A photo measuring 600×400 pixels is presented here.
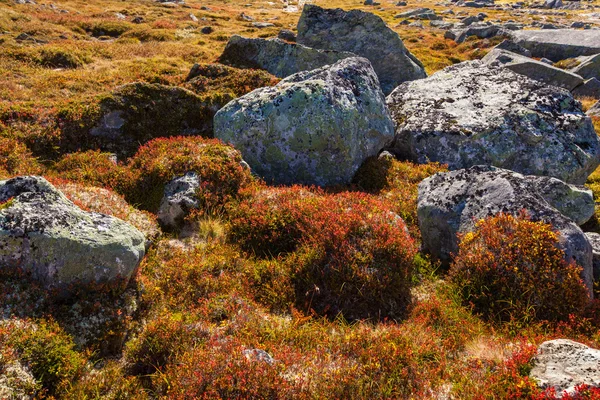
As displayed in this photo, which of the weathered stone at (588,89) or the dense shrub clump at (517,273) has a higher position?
the dense shrub clump at (517,273)

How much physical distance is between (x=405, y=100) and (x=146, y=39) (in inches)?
1187

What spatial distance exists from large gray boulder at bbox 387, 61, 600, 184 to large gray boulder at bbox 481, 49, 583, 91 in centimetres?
1392

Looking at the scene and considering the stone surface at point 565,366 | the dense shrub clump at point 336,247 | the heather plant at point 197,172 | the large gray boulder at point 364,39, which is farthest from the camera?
the large gray boulder at point 364,39

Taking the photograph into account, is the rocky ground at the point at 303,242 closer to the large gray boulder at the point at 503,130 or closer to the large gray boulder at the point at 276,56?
the large gray boulder at the point at 503,130

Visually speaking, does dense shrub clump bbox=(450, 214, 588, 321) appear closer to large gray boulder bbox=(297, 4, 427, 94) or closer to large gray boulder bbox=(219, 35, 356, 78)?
large gray boulder bbox=(219, 35, 356, 78)

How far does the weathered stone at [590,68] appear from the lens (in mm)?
32750

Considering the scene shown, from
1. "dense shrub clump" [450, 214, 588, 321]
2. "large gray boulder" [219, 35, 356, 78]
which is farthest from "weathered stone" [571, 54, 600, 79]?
"dense shrub clump" [450, 214, 588, 321]

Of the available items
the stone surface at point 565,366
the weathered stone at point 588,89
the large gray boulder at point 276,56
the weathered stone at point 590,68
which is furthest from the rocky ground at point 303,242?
the weathered stone at point 590,68

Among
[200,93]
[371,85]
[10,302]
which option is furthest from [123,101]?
[10,302]

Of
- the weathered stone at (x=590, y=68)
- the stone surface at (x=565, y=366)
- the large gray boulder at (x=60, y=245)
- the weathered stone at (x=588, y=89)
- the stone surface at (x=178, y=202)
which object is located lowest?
the weathered stone at (x=588, y=89)

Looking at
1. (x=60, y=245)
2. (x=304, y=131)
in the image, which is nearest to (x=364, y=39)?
(x=304, y=131)

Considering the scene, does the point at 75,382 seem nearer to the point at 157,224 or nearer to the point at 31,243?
the point at 31,243

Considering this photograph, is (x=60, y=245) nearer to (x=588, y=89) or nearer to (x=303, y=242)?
(x=303, y=242)

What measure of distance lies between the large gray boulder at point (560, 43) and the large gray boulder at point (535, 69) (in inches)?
482
